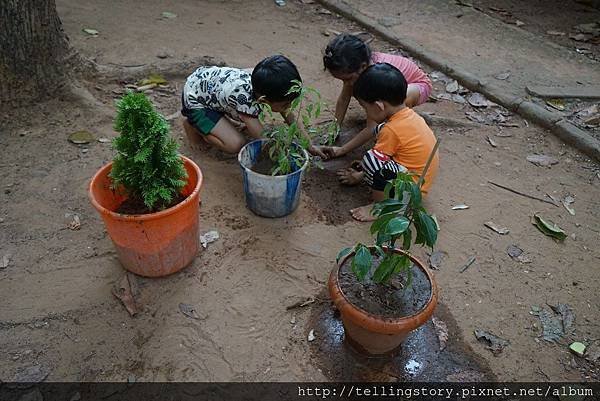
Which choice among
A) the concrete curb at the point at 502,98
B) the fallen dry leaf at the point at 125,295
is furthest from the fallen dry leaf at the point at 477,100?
the fallen dry leaf at the point at 125,295

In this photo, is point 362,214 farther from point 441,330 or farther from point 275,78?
point 275,78

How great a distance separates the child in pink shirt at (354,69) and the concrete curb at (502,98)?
3.87 feet

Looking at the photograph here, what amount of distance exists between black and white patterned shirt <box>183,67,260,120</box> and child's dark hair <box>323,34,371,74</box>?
0.57 m

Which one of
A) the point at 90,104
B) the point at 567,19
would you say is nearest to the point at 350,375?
the point at 90,104

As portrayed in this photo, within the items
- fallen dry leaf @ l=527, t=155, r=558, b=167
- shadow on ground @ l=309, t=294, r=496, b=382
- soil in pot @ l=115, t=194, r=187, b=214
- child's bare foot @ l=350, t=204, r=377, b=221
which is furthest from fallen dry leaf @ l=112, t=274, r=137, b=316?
fallen dry leaf @ l=527, t=155, r=558, b=167

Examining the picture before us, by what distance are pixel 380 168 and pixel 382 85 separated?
1.70 feet

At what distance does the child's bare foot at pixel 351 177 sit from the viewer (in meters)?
3.21

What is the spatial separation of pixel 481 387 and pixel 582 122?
2.98 m

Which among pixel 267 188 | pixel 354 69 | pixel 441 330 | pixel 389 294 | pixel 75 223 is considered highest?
pixel 354 69

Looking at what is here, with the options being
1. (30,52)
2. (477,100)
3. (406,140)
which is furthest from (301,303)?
(477,100)

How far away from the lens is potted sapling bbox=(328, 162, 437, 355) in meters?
1.82

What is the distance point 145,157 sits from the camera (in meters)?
2.05

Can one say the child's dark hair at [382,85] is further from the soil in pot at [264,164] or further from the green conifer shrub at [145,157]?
the green conifer shrub at [145,157]

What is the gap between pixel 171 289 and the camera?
2.43 metres
